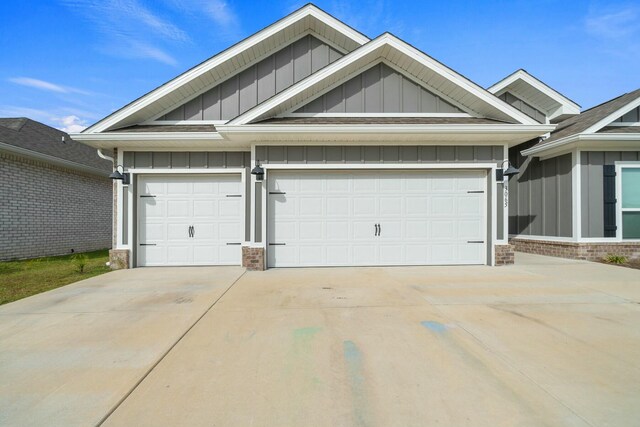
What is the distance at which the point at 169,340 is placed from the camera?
359 cm

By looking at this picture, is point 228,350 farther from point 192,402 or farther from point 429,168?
point 429,168

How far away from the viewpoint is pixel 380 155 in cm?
788

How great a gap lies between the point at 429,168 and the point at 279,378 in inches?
258

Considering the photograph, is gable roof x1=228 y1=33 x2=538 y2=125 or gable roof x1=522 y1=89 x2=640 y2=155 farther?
gable roof x1=522 y1=89 x2=640 y2=155

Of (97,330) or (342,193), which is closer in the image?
(97,330)

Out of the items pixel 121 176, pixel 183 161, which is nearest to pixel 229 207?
pixel 183 161

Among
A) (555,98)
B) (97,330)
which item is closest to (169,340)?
(97,330)

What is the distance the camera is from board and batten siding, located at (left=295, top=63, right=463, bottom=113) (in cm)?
804

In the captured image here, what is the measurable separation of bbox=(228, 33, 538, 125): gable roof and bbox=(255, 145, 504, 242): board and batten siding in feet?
2.81

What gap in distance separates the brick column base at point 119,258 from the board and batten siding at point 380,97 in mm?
5885

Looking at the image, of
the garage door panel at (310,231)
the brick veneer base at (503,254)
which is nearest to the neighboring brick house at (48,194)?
the garage door panel at (310,231)

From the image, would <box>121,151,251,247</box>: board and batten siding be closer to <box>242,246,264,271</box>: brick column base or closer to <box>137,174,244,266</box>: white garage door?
<box>137,174,244,266</box>: white garage door

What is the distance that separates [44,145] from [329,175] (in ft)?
36.6

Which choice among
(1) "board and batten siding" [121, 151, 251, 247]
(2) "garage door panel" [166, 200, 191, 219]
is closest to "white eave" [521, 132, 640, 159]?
(1) "board and batten siding" [121, 151, 251, 247]
